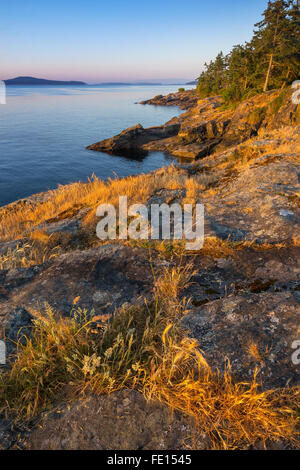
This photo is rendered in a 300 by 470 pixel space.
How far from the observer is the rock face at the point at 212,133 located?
91.9 feet

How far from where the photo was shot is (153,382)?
182 centimetres

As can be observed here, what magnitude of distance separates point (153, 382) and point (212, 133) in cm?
3800

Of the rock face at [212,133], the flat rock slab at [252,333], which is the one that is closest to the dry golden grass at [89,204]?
the flat rock slab at [252,333]

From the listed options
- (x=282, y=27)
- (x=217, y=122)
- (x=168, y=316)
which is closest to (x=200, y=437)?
(x=168, y=316)

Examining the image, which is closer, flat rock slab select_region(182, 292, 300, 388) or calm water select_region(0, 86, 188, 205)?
flat rock slab select_region(182, 292, 300, 388)

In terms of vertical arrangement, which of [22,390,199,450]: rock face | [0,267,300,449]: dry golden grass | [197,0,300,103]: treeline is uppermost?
[197,0,300,103]: treeline

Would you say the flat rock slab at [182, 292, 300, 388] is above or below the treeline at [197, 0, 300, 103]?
below

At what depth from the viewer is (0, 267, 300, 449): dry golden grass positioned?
60.4 inches

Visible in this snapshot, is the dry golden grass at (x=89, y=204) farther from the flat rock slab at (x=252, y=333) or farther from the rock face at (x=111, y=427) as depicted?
the rock face at (x=111, y=427)

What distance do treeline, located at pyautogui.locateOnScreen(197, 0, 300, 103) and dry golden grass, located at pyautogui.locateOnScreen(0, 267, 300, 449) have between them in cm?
4379

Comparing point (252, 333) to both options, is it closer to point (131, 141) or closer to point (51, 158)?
point (51, 158)

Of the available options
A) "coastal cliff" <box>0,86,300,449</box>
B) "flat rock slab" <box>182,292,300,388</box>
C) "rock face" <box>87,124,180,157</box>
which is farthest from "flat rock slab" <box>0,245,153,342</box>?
"rock face" <box>87,124,180,157</box>

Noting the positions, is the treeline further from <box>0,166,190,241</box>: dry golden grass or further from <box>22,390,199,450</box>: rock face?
<box>22,390,199,450</box>: rock face
